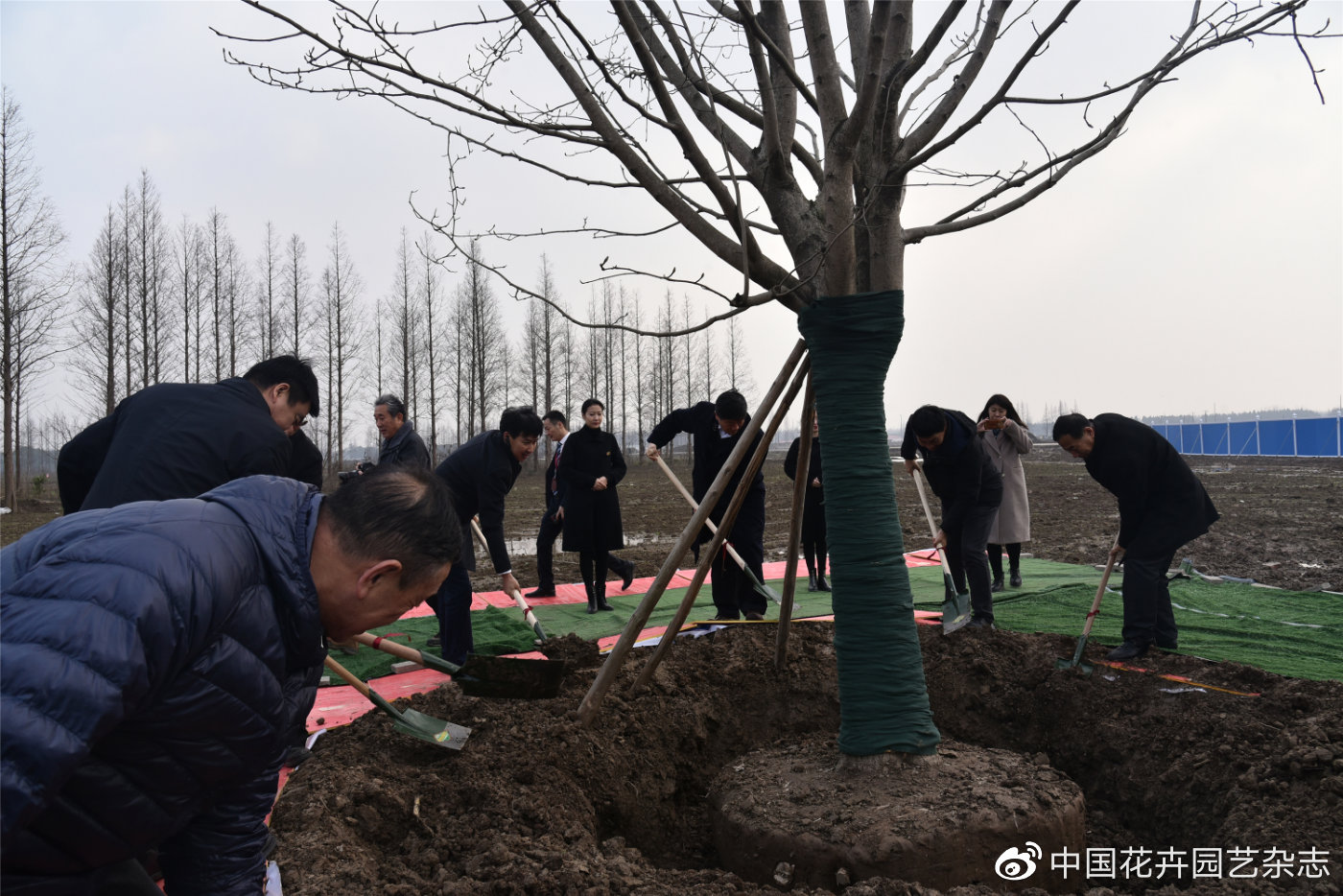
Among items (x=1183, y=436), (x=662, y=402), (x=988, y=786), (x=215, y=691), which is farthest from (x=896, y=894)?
(x=1183, y=436)

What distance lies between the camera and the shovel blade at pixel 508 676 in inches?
118

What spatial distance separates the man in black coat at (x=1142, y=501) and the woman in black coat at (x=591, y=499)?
3.68m

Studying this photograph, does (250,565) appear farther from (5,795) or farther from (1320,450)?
(1320,450)

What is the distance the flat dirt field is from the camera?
2445 millimetres

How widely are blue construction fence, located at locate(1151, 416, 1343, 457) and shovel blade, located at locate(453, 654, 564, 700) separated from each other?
3936 centimetres

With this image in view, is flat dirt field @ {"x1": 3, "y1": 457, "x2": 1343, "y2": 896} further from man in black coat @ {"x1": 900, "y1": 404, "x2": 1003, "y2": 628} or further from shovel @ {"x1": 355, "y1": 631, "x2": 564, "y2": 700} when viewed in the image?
man in black coat @ {"x1": 900, "y1": 404, "x2": 1003, "y2": 628}

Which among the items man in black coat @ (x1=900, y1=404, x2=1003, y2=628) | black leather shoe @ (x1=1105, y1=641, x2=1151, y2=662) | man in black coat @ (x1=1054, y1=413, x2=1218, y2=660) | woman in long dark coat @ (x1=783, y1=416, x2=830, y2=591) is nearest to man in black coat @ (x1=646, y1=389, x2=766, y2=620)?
woman in long dark coat @ (x1=783, y1=416, x2=830, y2=591)

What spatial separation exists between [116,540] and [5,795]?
0.32 meters

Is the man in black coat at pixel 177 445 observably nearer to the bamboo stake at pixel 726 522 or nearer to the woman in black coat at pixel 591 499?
the bamboo stake at pixel 726 522

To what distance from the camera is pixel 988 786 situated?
2.83m

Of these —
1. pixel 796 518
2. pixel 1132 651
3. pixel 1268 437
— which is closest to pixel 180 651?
pixel 796 518

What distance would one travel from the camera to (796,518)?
3.88 meters

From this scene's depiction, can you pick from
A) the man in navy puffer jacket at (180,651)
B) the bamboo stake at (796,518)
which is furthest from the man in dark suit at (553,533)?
the man in navy puffer jacket at (180,651)

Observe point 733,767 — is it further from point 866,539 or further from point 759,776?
point 866,539
